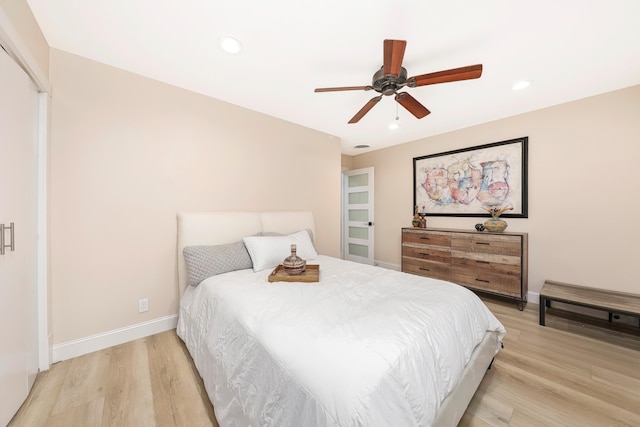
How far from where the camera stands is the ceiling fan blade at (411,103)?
195 centimetres

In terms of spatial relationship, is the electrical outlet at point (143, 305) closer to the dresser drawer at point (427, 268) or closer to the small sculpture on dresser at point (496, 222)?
the dresser drawer at point (427, 268)

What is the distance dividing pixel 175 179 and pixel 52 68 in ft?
3.69

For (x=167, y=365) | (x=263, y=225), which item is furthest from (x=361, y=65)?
(x=167, y=365)

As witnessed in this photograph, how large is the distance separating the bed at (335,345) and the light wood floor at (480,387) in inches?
6.8

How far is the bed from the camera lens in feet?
2.80

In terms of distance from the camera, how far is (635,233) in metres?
2.38

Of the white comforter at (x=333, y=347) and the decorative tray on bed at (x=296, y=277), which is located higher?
the decorative tray on bed at (x=296, y=277)

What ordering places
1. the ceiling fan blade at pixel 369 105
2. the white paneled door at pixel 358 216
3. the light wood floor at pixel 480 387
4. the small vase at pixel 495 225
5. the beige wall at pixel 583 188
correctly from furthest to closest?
the white paneled door at pixel 358 216 < the small vase at pixel 495 225 < the beige wall at pixel 583 188 < the ceiling fan blade at pixel 369 105 < the light wood floor at pixel 480 387

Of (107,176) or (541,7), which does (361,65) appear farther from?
(107,176)

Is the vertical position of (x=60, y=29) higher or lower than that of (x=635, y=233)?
higher

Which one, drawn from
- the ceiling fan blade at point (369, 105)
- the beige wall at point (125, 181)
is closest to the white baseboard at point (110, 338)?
the beige wall at point (125, 181)

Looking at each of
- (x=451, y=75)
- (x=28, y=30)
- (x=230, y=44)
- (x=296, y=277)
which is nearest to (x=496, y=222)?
(x=451, y=75)

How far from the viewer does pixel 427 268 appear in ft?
11.4

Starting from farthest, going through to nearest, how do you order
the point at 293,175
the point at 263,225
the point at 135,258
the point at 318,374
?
the point at 293,175 < the point at 263,225 < the point at 135,258 < the point at 318,374
